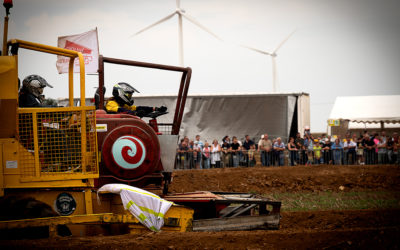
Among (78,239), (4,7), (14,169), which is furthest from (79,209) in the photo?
(4,7)

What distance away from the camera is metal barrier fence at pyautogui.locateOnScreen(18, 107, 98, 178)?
276 inches

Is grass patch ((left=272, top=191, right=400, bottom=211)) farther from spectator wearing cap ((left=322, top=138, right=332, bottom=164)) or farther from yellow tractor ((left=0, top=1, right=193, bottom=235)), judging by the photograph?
spectator wearing cap ((left=322, top=138, right=332, bottom=164))

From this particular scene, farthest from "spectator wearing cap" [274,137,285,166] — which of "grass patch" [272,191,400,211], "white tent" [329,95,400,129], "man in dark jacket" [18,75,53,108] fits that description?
"man in dark jacket" [18,75,53,108]

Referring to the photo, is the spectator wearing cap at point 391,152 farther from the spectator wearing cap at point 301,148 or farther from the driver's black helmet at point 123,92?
the driver's black helmet at point 123,92

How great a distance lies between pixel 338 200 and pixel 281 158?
956cm

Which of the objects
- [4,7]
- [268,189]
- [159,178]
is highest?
[4,7]

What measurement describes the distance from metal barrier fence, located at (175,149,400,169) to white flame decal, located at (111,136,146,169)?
14.5 m

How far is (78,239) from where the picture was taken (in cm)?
722

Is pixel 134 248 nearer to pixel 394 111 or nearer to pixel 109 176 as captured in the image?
pixel 109 176

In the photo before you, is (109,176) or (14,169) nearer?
(14,169)

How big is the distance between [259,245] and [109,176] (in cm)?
248

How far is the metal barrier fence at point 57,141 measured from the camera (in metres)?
7.02

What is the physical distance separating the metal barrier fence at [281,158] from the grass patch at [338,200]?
736cm

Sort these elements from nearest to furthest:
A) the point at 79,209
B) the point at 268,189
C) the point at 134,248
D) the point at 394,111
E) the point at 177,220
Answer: the point at 134,248 < the point at 79,209 < the point at 177,220 < the point at 268,189 < the point at 394,111
